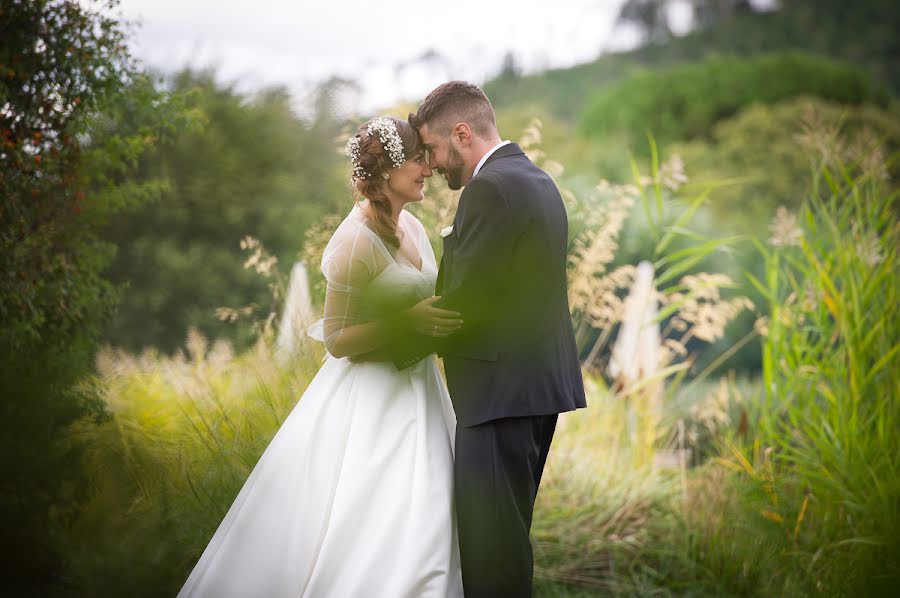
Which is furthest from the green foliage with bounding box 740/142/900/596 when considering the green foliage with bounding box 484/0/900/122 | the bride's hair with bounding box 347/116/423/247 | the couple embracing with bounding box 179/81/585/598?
the green foliage with bounding box 484/0/900/122

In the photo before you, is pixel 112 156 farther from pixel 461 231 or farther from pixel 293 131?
pixel 293 131

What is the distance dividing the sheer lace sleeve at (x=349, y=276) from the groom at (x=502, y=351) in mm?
300

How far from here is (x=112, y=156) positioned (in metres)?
4.89

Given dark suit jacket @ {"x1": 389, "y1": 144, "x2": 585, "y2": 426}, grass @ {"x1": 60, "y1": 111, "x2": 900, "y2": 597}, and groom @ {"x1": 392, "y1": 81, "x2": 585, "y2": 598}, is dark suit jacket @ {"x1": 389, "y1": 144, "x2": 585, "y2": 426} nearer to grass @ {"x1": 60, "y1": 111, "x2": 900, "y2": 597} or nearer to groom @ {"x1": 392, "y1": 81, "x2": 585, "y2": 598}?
groom @ {"x1": 392, "y1": 81, "x2": 585, "y2": 598}

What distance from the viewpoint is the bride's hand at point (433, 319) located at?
300cm

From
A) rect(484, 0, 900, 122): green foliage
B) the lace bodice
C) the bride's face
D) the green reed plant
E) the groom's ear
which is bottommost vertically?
the green reed plant

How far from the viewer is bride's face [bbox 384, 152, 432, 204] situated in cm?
340

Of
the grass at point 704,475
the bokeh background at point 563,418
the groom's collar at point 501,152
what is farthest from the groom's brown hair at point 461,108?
the grass at point 704,475

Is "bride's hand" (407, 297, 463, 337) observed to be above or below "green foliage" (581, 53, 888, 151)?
below

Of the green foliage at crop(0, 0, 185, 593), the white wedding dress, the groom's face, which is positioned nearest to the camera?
the white wedding dress

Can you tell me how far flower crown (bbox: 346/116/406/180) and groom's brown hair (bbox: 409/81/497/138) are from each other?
174 mm

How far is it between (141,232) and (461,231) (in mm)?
10148

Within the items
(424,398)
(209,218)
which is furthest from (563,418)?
(209,218)

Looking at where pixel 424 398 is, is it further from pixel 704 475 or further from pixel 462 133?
pixel 704 475
